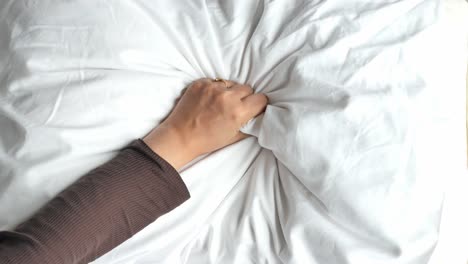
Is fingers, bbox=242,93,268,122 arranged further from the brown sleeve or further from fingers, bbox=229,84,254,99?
the brown sleeve

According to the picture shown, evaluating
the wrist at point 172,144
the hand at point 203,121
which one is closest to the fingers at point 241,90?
the hand at point 203,121

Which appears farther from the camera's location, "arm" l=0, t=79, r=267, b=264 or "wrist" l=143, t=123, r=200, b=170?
"wrist" l=143, t=123, r=200, b=170

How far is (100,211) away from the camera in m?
0.72

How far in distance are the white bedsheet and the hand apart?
2cm

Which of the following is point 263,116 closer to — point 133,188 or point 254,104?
point 254,104

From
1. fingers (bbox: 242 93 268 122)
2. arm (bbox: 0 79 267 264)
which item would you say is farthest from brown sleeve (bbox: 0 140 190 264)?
fingers (bbox: 242 93 268 122)

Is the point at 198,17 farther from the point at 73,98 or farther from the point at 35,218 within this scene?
the point at 35,218

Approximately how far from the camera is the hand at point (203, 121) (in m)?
0.80

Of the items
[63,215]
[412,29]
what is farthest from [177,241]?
[412,29]

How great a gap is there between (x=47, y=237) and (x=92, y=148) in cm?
14

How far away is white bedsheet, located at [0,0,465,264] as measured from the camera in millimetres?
727

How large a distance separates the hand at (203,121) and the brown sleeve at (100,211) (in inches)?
1.2

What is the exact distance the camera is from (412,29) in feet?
2.63

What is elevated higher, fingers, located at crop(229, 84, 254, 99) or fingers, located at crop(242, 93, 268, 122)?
fingers, located at crop(229, 84, 254, 99)
